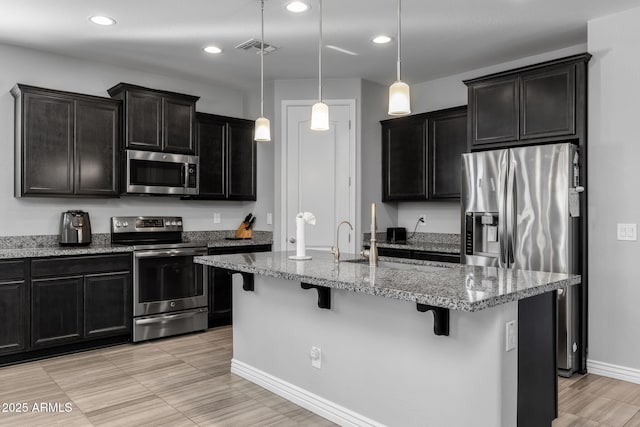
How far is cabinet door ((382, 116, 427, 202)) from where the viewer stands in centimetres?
488

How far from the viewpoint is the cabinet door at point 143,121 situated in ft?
14.2

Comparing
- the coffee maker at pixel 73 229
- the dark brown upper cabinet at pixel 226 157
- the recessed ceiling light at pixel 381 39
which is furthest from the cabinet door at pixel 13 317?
the recessed ceiling light at pixel 381 39

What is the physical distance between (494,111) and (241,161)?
2.76 meters

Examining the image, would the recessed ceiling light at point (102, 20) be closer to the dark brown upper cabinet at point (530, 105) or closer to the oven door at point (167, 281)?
the oven door at point (167, 281)

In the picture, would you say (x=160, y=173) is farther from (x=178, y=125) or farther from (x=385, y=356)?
(x=385, y=356)

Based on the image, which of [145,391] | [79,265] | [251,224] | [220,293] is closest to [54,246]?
[79,265]

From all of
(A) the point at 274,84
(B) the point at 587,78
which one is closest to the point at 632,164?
(B) the point at 587,78

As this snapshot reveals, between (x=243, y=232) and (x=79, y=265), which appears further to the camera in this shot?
(x=243, y=232)

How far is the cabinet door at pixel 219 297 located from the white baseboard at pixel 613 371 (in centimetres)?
329

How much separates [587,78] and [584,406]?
2.33m

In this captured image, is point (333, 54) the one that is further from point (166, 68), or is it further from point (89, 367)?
point (89, 367)

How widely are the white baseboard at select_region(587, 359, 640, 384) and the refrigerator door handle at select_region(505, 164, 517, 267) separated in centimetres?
94

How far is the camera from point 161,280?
14.3ft

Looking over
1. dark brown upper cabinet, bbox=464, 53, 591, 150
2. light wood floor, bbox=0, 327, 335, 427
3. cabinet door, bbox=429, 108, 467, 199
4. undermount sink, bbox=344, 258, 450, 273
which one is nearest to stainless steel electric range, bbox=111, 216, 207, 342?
light wood floor, bbox=0, 327, 335, 427
